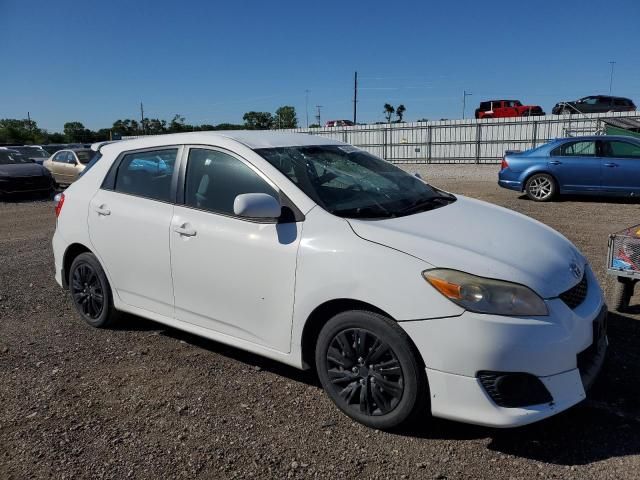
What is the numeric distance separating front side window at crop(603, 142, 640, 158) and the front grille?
9922mm

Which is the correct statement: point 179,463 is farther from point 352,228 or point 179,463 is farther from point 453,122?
Answer: point 453,122

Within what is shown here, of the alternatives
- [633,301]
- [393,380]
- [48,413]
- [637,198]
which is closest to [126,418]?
[48,413]

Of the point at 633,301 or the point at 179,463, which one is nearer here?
the point at 179,463

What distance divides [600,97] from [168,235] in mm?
31218

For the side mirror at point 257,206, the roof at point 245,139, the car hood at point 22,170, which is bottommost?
the car hood at point 22,170

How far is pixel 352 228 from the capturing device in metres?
3.08

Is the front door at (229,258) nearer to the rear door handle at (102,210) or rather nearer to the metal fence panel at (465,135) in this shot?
the rear door handle at (102,210)

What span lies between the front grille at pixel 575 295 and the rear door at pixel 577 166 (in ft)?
32.0

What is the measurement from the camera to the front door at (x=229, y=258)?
324cm

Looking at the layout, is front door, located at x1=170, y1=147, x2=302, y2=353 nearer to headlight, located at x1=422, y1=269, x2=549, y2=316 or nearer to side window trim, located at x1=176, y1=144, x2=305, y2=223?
side window trim, located at x1=176, y1=144, x2=305, y2=223


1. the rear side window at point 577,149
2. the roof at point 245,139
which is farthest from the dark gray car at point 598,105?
the roof at point 245,139

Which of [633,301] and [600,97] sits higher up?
[600,97]

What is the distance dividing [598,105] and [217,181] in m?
30.9

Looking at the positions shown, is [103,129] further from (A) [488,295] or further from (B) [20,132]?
(A) [488,295]
